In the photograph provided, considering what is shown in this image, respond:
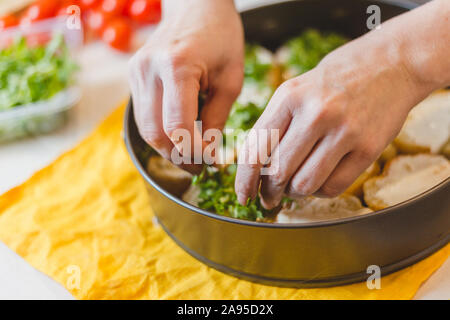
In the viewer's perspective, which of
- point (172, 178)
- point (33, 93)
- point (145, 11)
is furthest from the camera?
point (145, 11)

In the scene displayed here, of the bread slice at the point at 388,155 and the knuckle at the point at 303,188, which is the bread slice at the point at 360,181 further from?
the knuckle at the point at 303,188

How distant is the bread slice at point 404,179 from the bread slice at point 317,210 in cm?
4

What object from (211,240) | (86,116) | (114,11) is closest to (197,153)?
(211,240)

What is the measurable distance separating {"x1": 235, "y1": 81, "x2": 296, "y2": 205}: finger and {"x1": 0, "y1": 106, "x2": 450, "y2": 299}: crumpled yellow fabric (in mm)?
243

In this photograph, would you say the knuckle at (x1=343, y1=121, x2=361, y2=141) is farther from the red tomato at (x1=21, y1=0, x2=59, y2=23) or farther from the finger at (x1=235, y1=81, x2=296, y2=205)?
the red tomato at (x1=21, y1=0, x2=59, y2=23)

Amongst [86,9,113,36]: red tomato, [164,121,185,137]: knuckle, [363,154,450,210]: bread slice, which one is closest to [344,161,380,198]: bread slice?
[363,154,450,210]: bread slice

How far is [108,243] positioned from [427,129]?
0.67 meters

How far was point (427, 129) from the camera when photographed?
951 millimetres

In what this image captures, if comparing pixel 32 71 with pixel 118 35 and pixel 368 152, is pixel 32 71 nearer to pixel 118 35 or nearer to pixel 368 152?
pixel 118 35

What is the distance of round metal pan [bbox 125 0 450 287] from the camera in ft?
2.20

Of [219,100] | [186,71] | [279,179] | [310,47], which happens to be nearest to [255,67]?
[310,47]

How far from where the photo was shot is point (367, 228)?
0.68 metres
